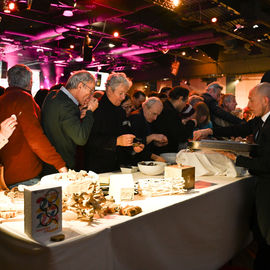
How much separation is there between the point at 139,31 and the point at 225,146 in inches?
250

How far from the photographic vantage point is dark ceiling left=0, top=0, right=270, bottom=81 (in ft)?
15.3

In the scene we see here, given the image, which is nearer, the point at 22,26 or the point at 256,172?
the point at 256,172

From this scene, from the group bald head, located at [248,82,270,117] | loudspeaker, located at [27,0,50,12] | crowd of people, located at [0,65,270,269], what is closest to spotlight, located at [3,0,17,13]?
loudspeaker, located at [27,0,50,12]

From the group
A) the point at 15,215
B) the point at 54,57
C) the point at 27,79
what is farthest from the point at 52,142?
the point at 54,57

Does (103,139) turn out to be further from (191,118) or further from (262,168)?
(191,118)

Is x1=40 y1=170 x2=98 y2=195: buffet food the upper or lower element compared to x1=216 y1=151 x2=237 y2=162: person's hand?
lower

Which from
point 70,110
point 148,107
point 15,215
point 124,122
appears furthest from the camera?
point 148,107

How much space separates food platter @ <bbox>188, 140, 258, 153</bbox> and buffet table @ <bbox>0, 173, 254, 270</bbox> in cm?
21

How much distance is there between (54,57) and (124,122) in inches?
337

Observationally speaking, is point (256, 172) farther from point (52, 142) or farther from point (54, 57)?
point (54, 57)

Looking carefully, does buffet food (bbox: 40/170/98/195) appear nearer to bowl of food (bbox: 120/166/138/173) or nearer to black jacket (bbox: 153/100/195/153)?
bowl of food (bbox: 120/166/138/173)

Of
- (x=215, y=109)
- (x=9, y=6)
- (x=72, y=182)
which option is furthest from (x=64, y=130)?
(x=9, y=6)

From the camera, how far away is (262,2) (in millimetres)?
4926

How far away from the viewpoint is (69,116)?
5.84 feet
